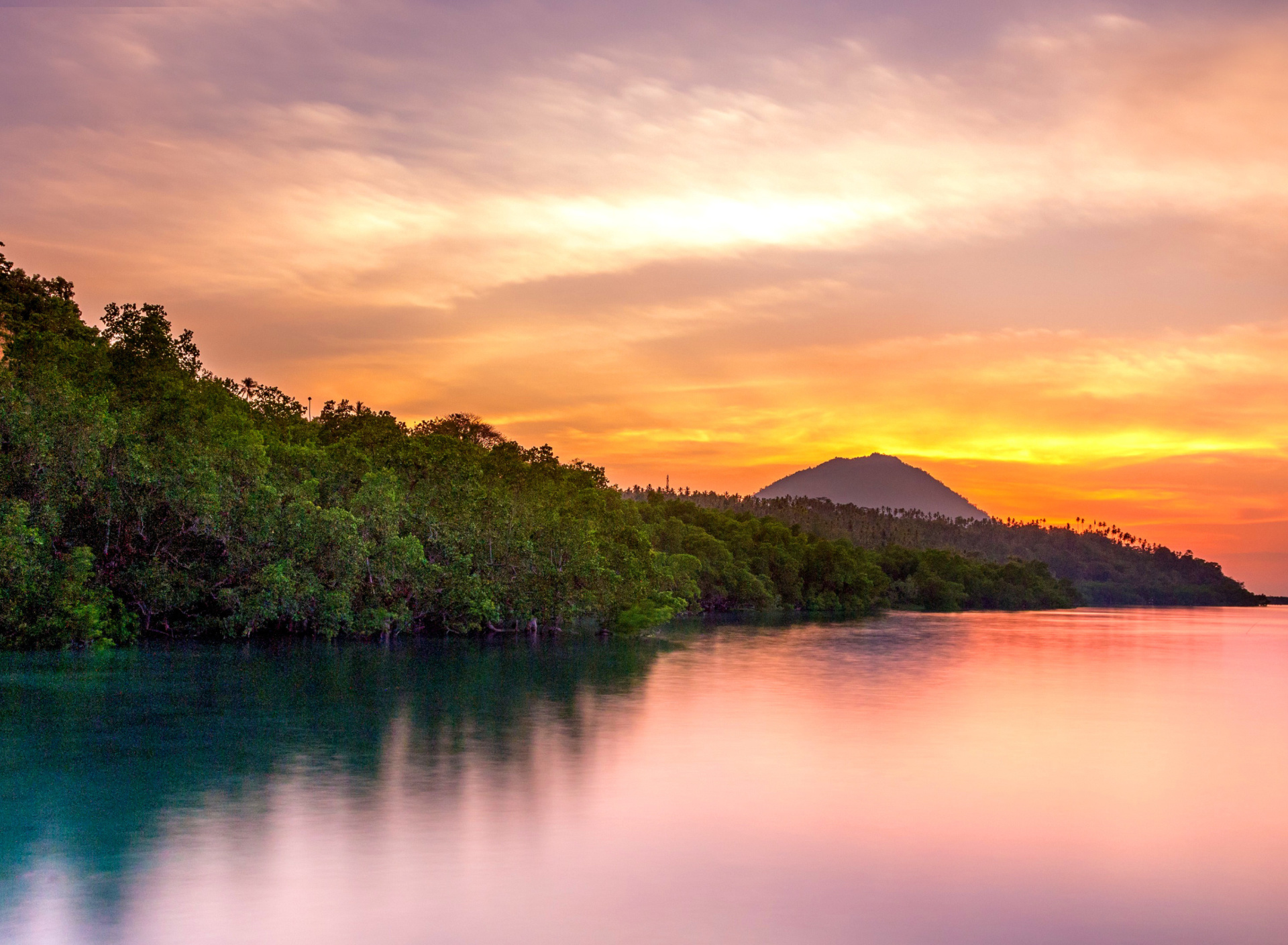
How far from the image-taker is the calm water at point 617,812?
32.3ft

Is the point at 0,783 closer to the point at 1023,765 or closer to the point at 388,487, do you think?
the point at 1023,765

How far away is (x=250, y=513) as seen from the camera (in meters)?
38.2

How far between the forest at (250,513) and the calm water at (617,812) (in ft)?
20.3

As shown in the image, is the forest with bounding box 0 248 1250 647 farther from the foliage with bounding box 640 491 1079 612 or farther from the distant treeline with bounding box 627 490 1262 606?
the distant treeline with bounding box 627 490 1262 606

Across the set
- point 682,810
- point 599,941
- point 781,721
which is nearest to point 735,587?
point 781,721

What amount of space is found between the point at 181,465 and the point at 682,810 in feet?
90.0

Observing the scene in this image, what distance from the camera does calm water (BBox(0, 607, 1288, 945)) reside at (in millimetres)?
9836

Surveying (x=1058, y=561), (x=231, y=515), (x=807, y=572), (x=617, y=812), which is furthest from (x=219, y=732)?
(x=1058, y=561)

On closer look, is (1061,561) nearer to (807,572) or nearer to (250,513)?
(807,572)

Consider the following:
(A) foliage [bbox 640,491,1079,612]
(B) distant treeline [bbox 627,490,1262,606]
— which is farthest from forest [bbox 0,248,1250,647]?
(B) distant treeline [bbox 627,490,1262,606]

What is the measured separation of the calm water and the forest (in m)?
6.18

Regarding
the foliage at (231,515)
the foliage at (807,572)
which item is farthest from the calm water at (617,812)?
the foliage at (807,572)

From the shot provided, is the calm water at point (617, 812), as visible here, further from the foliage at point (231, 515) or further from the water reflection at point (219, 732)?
the foliage at point (231, 515)

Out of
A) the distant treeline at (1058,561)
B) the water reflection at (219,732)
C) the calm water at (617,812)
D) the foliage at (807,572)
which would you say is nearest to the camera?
the calm water at (617,812)
